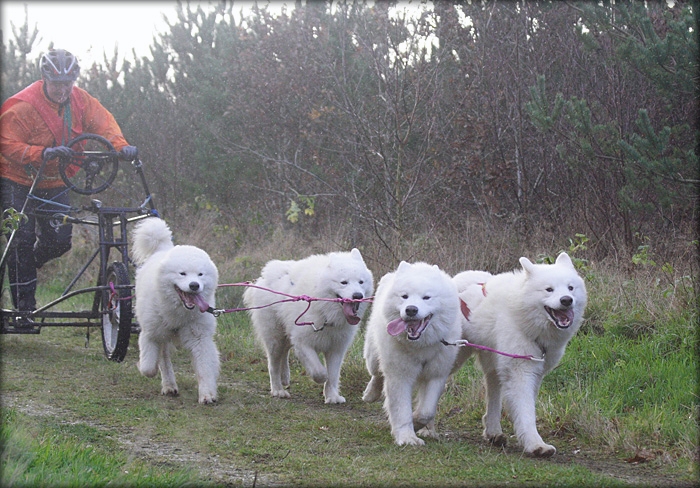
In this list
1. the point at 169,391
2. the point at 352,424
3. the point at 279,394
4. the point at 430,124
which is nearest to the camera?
the point at 352,424

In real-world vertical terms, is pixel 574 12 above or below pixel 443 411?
above

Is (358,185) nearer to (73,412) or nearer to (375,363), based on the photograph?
(375,363)

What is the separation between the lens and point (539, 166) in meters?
10.6

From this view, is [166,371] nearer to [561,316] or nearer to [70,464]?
[70,464]

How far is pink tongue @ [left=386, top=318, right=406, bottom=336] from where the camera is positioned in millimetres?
4340

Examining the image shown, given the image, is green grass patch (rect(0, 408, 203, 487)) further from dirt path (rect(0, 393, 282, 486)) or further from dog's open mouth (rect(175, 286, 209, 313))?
dog's open mouth (rect(175, 286, 209, 313))

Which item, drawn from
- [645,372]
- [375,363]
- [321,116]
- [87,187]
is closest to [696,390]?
[645,372]

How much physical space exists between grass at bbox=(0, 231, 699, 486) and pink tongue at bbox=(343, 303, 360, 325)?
66 cm

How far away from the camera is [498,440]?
15.0 feet

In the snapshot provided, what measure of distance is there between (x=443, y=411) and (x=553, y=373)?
3.08ft

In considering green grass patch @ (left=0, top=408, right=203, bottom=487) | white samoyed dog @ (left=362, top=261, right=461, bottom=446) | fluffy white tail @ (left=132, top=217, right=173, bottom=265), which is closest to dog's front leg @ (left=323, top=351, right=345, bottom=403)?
white samoyed dog @ (left=362, top=261, right=461, bottom=446)

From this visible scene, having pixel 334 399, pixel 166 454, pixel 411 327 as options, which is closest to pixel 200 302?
pixel 334 399

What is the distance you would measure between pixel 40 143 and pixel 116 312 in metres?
1.78

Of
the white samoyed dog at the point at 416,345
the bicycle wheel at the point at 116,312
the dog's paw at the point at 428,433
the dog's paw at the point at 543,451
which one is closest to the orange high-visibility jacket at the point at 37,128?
the bicycle wheel at the point at 116,312
